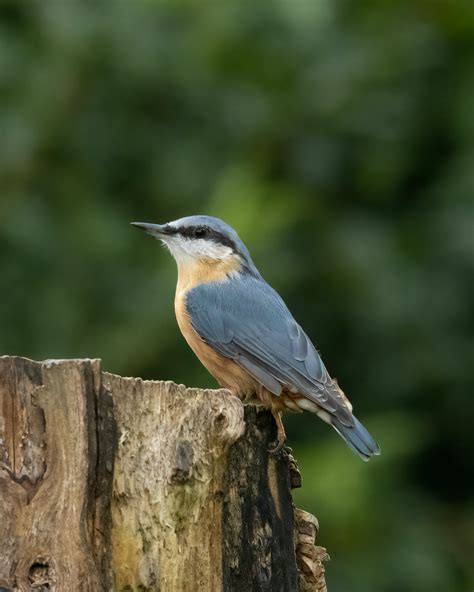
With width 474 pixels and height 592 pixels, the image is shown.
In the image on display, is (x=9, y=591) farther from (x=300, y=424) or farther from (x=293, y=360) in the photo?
(x=300, y=424)

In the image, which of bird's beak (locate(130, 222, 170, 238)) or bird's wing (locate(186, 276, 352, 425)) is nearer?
bird's wing (locate(186, 276, 352, 425))

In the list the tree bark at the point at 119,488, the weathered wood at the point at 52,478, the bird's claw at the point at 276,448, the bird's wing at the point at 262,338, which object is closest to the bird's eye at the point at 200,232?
the bird's wing at the point at 262,338

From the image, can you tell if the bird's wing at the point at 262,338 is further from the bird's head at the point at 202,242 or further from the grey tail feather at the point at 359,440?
the bird's head at the point at 202,242

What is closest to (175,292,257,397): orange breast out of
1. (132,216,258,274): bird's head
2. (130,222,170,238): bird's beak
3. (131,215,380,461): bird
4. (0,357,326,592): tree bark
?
(131,215,380,461): bird

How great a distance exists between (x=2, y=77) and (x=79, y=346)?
6.36 feet

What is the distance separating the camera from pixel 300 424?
7.80 m

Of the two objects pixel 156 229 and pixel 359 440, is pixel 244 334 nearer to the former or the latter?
pixel 359 440

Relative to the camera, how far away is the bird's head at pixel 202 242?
649 centimetres

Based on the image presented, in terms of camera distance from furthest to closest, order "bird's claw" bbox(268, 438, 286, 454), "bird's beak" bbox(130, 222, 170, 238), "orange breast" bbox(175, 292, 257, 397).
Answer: "bird's beak" bbox(130, 222, 170, 238)
"orange breast" bbox(175, 292, 257, 397)
"bird's claw" bbox(268, 438, 286, 454)

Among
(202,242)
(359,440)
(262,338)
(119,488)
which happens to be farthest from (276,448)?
(202,242)

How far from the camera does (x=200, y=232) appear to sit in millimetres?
6543

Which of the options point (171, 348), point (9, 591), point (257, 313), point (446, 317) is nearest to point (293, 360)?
point (257, 313)

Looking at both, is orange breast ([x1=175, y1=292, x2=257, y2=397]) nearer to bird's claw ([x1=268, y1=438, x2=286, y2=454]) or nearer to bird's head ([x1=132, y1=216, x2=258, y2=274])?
bird's head ([x1=132, y1=216, x2=258, y2=274])

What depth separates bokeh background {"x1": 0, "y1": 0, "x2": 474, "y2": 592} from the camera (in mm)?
7676
